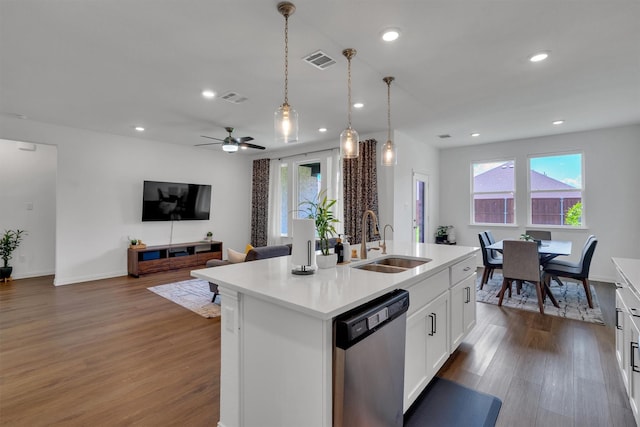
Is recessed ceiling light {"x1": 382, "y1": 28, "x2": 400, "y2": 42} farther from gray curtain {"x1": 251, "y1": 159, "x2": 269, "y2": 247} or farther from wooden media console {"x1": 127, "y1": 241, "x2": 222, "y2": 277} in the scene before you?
wooden media console {"x1": 127, "y1": 241, "x2": 222, "y2": 277}

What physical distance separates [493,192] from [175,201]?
694cm

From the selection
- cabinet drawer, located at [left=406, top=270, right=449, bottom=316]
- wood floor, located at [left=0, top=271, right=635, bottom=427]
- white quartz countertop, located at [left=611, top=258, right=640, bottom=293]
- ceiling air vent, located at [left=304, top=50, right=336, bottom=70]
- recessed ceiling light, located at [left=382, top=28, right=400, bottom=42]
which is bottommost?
wood floor, located at [left=0, top=271, right=635, bottom=427]

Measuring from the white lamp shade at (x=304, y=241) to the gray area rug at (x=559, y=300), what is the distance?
11.6 feet

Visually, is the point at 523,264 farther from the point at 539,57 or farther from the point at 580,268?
the point at 539,57

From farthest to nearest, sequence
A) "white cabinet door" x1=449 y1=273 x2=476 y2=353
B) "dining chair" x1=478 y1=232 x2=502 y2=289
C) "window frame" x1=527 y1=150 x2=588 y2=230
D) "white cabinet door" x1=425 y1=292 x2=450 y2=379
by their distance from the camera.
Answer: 1. "window frame" x1=527 y1=150 x2=588 y2=230
2. "dining chair" x1=478 y1=232 x2=502 y2=289
3. "white cabinet door" x1=449 y1=273 x2=476 y2=353
4. "white cabinet door" x1=425 y1=292 x2=450 y2=379

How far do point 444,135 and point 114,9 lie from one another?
539 cm

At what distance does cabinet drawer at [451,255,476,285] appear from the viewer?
256 centimetres

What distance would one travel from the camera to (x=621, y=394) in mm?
2193

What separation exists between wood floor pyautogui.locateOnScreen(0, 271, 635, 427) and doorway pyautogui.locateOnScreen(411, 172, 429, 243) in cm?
255

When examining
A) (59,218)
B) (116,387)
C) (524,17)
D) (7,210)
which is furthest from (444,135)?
(7,210)

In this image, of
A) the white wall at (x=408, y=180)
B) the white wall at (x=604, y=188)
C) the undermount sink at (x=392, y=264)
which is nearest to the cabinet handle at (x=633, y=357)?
the undermount sink at (x=392, y=264)

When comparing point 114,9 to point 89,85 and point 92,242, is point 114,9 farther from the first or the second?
point 92,242

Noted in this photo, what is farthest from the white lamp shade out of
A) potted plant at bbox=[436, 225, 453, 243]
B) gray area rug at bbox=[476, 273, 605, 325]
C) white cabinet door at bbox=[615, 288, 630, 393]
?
potted plant at bbox=[436, 225, 453, 243]

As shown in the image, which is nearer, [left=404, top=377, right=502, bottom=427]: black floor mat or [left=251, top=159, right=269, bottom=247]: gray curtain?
[left=404, top=377, right=502, bottom=427]: black floor mat
